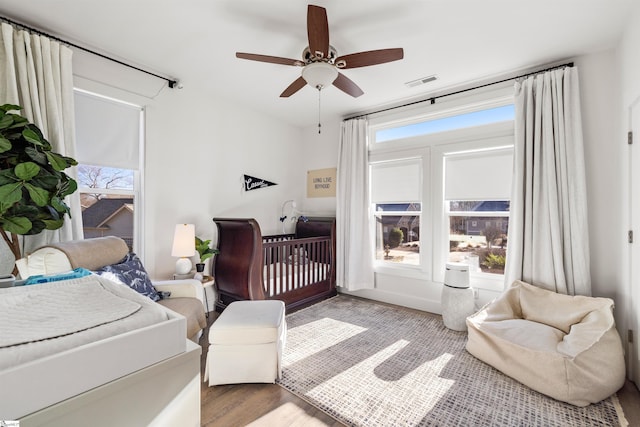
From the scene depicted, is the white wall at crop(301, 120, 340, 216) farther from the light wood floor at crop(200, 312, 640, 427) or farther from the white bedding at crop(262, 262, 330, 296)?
the light wood floor at crop(200, 312, 640, 427)

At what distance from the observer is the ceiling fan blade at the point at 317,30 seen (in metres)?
1.56

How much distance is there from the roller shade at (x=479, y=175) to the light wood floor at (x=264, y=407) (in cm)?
171

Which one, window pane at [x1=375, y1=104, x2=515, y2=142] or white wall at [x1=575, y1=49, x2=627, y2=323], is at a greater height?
window pane at [x1=375, y1=104, x2=515, y2=142]

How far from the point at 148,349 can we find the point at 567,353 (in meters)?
2.33

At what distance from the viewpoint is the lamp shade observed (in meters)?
2.55

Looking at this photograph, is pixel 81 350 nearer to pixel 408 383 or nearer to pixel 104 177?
pixel 408 383

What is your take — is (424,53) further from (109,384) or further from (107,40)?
(109,384)

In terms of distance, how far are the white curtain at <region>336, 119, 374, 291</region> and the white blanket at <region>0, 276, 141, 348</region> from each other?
10.1ft

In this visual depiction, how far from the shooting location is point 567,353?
5.70 ft

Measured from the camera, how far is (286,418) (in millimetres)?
1567

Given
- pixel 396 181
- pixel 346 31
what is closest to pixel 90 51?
pixel 346 31

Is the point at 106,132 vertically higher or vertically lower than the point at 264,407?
higher

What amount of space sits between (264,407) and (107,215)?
2151 mm

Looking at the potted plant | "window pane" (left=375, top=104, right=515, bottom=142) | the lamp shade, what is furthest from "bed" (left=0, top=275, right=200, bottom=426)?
"window pane" (left=375, top=104, right=515, bottom=142)
